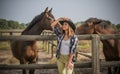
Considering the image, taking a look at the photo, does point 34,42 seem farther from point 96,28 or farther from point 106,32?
point 106,32

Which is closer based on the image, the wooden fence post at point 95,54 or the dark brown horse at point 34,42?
the wooden fence post at point 95,54

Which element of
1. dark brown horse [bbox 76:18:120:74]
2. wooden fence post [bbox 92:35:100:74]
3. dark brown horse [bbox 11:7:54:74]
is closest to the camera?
wooden fence post [bbox 92:35:100:74]

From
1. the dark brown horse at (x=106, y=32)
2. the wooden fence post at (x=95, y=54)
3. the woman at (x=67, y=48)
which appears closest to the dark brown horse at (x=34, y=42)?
the dark brown horse at (x=106, y=32)

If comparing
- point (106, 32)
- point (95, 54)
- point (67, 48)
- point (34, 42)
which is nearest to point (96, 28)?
point (106, 32)

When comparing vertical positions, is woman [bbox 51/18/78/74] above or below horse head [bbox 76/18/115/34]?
below

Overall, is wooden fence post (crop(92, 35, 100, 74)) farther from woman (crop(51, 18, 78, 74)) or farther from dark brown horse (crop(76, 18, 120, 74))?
dark brown horse (crop(76, 18, 120, 74))

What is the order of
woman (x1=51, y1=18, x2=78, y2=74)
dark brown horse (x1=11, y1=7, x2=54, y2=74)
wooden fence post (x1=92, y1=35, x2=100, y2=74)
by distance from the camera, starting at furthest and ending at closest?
dark brown horse (x1=11, y1=7, x2=54, y2=74)
wooden fence post (x1=92, y1=35, x2=100, y2=74)
woman (x1=51, y1=18, x2=78, y2=74)

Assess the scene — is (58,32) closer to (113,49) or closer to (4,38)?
(4,38)

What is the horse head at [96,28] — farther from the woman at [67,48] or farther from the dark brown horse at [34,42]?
the woman at [67,48]

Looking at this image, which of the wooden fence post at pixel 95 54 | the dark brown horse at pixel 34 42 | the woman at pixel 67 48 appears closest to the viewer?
the woman at pixel 67 48

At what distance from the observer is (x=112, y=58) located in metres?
3.74

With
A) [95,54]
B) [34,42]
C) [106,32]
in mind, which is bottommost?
[95,54]

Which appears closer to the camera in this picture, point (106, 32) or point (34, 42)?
point (34, 42)

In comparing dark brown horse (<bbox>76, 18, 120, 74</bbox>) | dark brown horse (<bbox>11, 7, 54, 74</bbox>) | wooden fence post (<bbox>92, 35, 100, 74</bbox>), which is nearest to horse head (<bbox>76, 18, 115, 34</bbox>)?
dark brown horse (<bbox>76, 18, 120, 74</bbox>)
